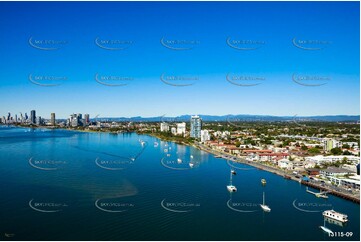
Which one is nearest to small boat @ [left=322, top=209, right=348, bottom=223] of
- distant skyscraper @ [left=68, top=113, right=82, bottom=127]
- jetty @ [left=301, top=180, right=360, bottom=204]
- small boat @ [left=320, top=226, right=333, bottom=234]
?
small boat @ [left=320, top=226, right=333, bottom=234]

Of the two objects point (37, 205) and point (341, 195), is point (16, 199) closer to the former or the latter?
point (37, 205)

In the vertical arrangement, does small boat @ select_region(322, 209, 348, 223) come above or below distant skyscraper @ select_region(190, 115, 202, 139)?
below

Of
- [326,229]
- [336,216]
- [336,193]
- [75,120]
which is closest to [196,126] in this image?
[336,193]

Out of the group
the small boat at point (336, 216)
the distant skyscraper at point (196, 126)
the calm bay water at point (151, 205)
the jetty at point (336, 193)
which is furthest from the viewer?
the distant skyscraper at point (196, 126)

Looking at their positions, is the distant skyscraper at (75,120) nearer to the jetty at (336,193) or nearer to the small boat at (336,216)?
the jetty at (336,193)

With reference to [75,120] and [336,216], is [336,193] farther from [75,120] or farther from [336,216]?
[75,120]

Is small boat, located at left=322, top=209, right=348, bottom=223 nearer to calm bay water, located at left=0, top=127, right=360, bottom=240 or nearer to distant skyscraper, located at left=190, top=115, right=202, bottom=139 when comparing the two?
calm bay water, located at left=0, top=127, right=360, bottom=240

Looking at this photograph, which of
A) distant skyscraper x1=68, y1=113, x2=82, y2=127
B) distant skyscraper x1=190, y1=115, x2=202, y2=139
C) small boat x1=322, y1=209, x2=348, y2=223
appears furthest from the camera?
distant skyscraper x1=68, y1=113, x2=82, y2=127

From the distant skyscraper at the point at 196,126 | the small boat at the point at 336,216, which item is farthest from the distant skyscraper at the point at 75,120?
the small boat at the point at 336,216

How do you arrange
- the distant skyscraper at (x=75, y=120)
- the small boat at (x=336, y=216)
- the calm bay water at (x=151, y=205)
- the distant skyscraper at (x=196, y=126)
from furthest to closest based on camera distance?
1. the distant skyscraper at (x=75, y=120)
2. the distant skyscraper at (x=196, y=126)
3. the small boat at (x=336, y=216)
4. the calm bay water at (x=151, y=205)

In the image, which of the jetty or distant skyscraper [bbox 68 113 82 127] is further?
distant skyscraper [bbox 68 113 82 127]
